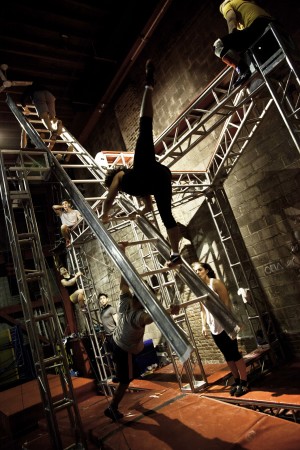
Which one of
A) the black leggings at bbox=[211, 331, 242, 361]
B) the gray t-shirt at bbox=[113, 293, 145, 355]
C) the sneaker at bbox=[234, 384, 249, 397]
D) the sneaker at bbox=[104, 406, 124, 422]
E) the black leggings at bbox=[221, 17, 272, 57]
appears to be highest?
the black leggings at bbox=[221, 17, 272, 57]

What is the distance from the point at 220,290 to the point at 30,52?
841cm

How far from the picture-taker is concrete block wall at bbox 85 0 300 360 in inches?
221

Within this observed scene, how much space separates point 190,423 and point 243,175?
481 centimetres

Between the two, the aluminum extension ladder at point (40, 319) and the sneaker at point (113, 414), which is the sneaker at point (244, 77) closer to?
the aluminum extension ladder at point (40, 319)

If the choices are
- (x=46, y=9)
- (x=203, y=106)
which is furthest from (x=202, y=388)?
(x=46, y=9)

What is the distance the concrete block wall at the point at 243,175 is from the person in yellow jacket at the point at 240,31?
6.54 feet

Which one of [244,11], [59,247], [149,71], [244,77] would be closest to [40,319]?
[149,71]

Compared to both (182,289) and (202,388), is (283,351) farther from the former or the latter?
(182,289)

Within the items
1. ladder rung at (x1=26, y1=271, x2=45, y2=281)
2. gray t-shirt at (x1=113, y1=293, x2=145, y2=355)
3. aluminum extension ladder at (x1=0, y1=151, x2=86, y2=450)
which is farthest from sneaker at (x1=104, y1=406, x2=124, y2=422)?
ladder rung at (x1=26, y1=271, x2=45, y2=281)

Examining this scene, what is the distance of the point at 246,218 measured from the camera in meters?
6.41

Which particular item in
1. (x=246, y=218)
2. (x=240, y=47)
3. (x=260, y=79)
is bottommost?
(x=246, y=218)

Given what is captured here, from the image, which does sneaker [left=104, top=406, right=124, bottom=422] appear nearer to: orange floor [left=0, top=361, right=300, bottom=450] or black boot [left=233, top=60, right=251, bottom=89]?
A: orange floor [left=0, top=361, right=300, bottom=450]

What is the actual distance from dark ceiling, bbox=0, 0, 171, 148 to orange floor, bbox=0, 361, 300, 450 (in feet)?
25.1

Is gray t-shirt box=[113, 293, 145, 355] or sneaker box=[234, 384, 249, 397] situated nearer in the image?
gray t-shirt box=[113, 293, 145, 355]
